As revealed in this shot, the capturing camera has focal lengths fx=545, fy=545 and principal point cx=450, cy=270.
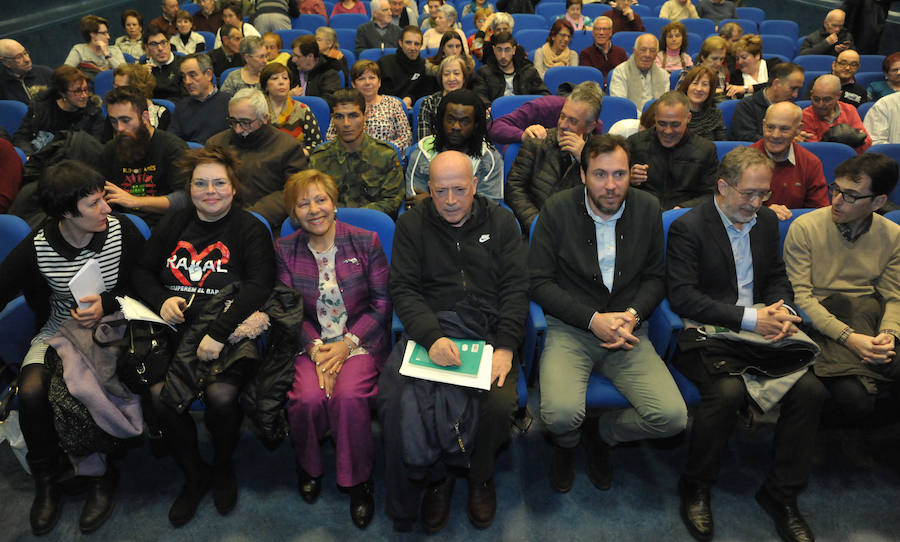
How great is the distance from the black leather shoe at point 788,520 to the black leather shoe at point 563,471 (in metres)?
0.74

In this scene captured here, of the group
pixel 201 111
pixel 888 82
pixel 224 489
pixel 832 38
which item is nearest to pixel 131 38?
pixel 201 111

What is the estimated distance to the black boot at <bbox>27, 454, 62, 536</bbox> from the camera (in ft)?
6.63

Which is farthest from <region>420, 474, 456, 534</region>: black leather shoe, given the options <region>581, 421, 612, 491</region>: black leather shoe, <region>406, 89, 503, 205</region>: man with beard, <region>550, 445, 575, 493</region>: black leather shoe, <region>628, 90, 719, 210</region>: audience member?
<region>628, 90, 719, 210</region>: audience member

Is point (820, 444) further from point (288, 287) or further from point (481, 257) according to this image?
point (288, 287)

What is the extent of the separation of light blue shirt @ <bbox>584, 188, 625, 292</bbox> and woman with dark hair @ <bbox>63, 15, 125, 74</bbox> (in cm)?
536

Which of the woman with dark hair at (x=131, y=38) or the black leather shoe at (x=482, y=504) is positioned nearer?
the black leather shoe at (x=482, y=504)

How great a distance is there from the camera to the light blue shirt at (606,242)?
225 centimetres

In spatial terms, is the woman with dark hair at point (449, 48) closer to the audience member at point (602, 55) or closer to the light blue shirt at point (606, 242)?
the audience member at point (602, 55)

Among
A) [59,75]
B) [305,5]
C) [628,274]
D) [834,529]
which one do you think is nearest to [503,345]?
[628,274]

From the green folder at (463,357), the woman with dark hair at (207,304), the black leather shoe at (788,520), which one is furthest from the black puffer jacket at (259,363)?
the black leather shoe at (788,520)

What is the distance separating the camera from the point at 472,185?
7.06 ft

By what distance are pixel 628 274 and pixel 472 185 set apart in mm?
733

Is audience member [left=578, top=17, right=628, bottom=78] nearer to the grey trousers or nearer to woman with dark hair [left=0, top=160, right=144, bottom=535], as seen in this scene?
the grey trousers

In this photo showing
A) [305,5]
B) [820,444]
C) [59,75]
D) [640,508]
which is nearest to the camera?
[640,508]
